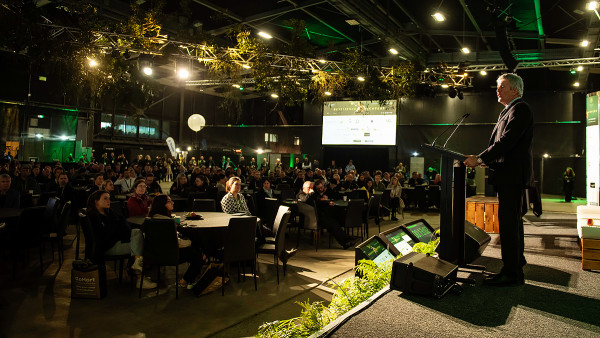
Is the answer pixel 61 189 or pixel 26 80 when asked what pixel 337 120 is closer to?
pixel 61 189

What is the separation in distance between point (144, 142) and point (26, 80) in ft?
24.0

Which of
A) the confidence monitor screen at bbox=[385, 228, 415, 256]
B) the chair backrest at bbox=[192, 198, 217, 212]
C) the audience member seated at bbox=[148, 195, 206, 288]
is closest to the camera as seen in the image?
the confidence monitor screen at bbox=[385, 228, 415, 256]

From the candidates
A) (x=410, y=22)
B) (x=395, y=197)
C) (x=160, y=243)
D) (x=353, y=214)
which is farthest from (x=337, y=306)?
(x=410, y=22)

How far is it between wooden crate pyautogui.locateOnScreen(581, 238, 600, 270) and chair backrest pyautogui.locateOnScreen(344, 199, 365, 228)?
424 cm

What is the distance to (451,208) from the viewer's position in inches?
106

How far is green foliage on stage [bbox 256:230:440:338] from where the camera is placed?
81.7 inches

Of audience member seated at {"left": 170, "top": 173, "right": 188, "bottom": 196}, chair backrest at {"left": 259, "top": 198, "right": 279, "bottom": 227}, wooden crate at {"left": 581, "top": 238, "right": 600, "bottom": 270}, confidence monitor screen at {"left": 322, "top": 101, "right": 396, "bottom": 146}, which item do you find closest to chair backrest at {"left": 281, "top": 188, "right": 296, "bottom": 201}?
chair backrest at {"left": 259, "top": 198, "right": 279, "bottom": 227}

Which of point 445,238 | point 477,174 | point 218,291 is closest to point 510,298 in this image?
point 445,238

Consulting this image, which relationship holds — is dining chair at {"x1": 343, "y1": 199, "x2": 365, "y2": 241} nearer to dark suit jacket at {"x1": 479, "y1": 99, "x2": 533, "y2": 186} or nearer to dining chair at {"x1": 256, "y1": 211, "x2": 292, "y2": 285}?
dining chair at {"x1": 256, "y1": 211, "x2": 292, "y2": 285}

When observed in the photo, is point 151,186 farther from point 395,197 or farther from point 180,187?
point 395,197

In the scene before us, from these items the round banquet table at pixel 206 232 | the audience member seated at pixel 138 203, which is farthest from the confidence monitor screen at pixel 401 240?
the audience member seated at pixel 138 203

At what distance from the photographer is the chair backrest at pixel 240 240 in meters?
4.46

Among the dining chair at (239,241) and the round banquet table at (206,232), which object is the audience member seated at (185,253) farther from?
the dining chair at (239,241)

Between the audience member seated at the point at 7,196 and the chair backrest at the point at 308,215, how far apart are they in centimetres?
444
